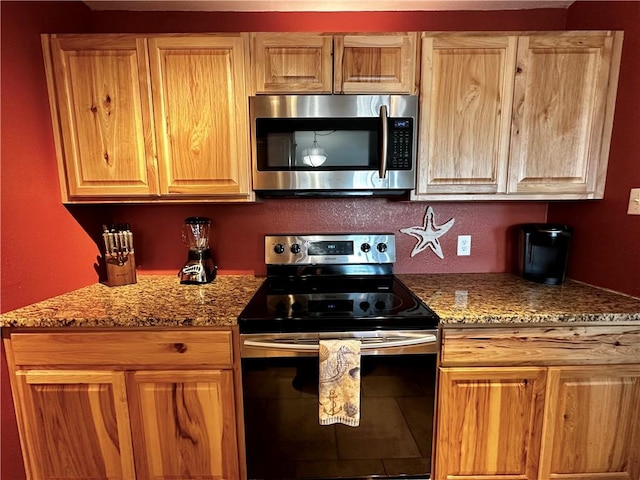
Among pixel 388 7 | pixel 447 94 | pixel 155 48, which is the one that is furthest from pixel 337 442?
pixel 388 7

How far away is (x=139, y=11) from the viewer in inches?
66.4

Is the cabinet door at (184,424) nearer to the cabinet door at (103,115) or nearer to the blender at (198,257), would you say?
the blender at (198,257)

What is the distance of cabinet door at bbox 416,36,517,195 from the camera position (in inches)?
57.2

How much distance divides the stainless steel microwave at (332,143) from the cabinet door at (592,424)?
1.07 m

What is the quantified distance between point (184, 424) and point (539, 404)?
1.43 m

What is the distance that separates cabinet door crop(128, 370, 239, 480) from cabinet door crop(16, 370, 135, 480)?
0.20 ft

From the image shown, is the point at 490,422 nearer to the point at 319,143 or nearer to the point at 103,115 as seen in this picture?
the point at 319,143

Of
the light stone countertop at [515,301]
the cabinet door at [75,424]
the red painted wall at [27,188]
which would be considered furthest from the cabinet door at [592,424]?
the red painted wall at [27,188]

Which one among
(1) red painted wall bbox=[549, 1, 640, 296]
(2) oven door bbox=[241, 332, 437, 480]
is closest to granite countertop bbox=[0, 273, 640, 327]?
(1) red painted wall bbox=[549, 1, 640, 296]

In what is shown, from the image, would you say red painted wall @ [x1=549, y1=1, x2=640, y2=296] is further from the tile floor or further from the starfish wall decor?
the tile floor

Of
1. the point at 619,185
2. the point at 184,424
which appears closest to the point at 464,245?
the point at 619,185

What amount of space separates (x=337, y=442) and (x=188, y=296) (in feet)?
2.95

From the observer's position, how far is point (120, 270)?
165 cm

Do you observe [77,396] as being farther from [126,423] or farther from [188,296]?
[188,296]
